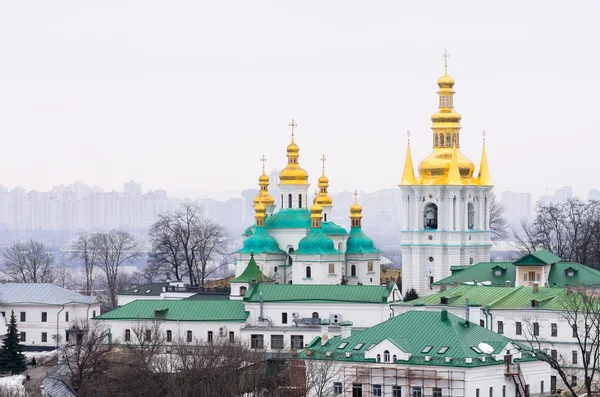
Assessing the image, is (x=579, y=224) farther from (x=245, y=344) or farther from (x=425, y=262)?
(x=245, y=344)

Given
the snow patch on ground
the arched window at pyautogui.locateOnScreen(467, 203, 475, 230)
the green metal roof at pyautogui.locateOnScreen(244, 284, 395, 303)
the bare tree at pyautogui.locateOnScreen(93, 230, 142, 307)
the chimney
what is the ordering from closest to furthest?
the snow patch on ground < the chimney < the green metal roof at pyautogui.locateOnScreen(244, 284, 395, 303) < the arched window at pyautogui.locateOnScreen(467, 203, 475, 230) < the bare tree at pyautogui.locateOnScreen(93, 230, 142, 307)

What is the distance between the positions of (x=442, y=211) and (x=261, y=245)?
8.52 m

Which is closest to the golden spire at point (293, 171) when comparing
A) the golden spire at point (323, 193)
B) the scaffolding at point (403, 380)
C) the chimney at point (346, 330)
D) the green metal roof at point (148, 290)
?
the golden spire at point (323, 193)

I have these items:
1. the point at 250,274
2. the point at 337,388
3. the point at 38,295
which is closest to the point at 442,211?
the point at 250,274

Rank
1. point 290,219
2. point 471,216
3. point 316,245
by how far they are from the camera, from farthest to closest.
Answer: point 471,216 → point 290,219 → point 316,245

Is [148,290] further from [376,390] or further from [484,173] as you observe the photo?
[376,390]

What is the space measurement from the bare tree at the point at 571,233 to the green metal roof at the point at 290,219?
39.3 ft

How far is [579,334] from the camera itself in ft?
208

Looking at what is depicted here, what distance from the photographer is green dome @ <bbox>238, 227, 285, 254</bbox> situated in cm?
9094

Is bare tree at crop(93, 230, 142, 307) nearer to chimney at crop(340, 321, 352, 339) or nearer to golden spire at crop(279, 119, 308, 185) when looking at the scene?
golden spire at crop(279, 119, 308, 185)

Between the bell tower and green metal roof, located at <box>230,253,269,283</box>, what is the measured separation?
9709mm

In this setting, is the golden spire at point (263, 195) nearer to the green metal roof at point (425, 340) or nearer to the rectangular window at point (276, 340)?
the rectangular window at point (276, 340)

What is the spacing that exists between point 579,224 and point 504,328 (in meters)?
35.9

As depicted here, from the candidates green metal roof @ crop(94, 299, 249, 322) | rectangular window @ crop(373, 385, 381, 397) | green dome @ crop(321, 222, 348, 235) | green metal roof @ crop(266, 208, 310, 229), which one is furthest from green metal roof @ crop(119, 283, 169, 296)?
rectangular window @ crop(373, 385, 381, 397)
